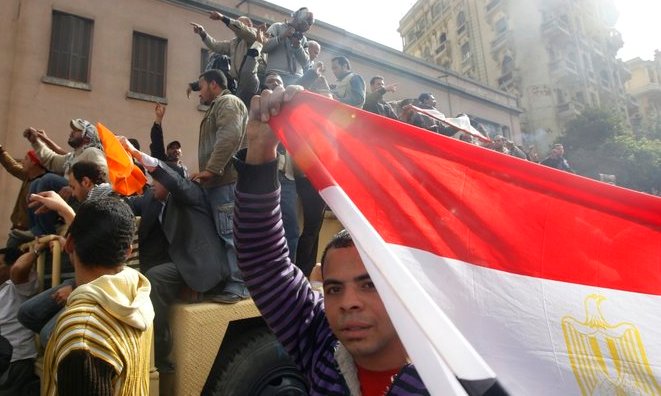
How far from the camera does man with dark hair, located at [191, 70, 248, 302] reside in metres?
3.21

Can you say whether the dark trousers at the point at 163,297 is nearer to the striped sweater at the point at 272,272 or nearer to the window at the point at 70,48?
the striped sweater at the point at 272,272

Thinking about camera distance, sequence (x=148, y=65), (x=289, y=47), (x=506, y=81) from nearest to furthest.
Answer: (x=289, y=47) → (x=148, y=65) → (x=506, y=81)

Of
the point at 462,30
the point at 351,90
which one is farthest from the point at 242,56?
the point at 462,30

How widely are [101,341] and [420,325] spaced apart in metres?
1.30

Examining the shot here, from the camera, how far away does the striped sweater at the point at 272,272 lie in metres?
1.70

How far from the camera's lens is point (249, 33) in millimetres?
5203

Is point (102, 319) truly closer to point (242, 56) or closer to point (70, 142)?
point (242, 56)

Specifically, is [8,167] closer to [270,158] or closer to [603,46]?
[270,158]

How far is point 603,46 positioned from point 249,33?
53.4 metres

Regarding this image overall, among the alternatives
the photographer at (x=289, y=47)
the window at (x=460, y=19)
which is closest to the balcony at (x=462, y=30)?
the window at (x=460, y=19)

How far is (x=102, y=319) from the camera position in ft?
5.89

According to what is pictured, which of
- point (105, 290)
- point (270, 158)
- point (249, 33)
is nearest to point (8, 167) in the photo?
point (249, 33)

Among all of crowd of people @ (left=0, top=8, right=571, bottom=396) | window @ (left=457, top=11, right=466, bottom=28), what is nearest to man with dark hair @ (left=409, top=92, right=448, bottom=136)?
crowd of people @ (left=0, top=8, right=571, bottom=396)

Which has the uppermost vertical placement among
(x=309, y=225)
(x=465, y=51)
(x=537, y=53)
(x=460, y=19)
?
(x=460, y=19)
